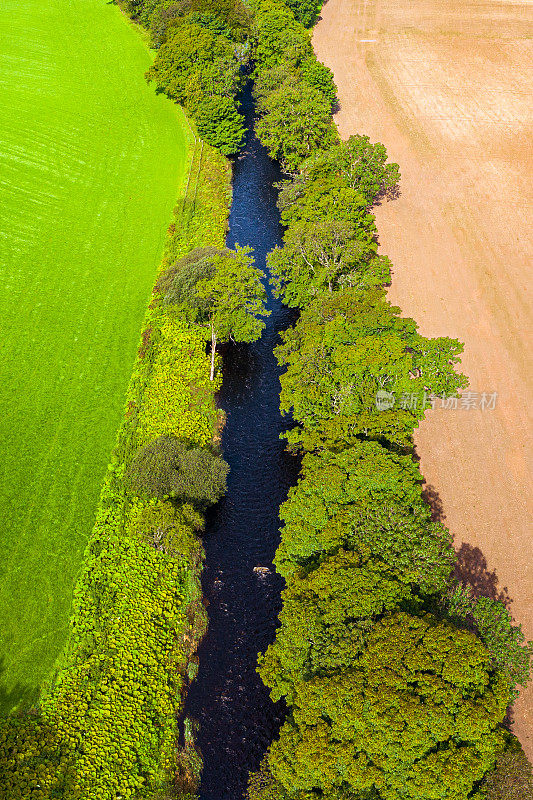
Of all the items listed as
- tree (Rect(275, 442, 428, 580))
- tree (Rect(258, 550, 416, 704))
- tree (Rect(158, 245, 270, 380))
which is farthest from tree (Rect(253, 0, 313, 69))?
tree (Rect(258, 550, 416, 704))

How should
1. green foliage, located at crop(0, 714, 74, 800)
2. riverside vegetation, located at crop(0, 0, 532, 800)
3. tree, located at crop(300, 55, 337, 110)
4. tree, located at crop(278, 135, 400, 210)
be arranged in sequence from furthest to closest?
1. tree, located at crop(300, 55, 337, 110)
2. tree, located at crop(278, 135, 400, 210)
3. green foliage, located at crop(0, 714, 74, 800)
4. riverside vegetation, located at crop(0, 0, 532, 800)

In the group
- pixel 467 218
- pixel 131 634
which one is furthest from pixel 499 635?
pixel 467 218

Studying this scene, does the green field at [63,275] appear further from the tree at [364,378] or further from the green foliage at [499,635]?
the green foliage at [499,635]

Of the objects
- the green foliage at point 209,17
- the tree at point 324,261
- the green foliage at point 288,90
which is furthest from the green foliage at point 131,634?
the green foliage at point 209,17

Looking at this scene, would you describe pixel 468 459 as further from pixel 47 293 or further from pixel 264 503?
pixel 47 293

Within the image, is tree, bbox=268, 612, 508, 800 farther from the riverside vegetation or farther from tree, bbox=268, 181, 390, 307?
tree, bbox=268, 181, 390, 307

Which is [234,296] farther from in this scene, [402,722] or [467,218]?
[467,218]
